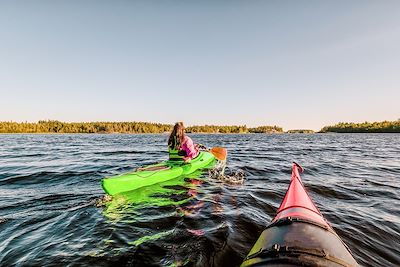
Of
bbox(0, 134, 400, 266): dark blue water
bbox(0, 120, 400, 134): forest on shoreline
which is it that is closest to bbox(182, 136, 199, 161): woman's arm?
bbox(0, 134, 400, 266): dark blue water

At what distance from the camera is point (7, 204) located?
6867 millimetres

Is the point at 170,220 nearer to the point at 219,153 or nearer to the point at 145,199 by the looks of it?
the point at 145,199

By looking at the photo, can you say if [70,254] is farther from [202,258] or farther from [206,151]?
[206,151]

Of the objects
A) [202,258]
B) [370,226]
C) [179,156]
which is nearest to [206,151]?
[179,156]

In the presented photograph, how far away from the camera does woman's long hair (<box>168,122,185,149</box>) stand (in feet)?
32.5

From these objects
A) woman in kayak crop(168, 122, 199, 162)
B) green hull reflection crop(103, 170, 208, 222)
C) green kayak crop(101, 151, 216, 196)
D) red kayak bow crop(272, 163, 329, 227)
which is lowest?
green hull reflection crop(103, 170, 208, 222)

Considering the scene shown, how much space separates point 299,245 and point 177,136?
7.57 meters

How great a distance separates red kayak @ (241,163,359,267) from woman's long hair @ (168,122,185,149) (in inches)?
257

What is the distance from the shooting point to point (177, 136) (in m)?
9.88

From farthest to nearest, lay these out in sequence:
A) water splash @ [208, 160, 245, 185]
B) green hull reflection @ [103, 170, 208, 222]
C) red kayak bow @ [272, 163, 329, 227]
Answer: water splash @ [208, 160, 245, 185], green hull reflection @ [103, 170, 208, 222], red kayak bow @ [272, 163, 329, 227]

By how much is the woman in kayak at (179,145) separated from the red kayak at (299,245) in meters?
6.59

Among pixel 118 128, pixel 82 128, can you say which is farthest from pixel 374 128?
pixel 82 128

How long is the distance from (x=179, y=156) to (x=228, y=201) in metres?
3.68

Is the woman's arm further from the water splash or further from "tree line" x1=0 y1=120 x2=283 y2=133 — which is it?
"tree line" x1=0 y1=120 x2=283 y2=133
